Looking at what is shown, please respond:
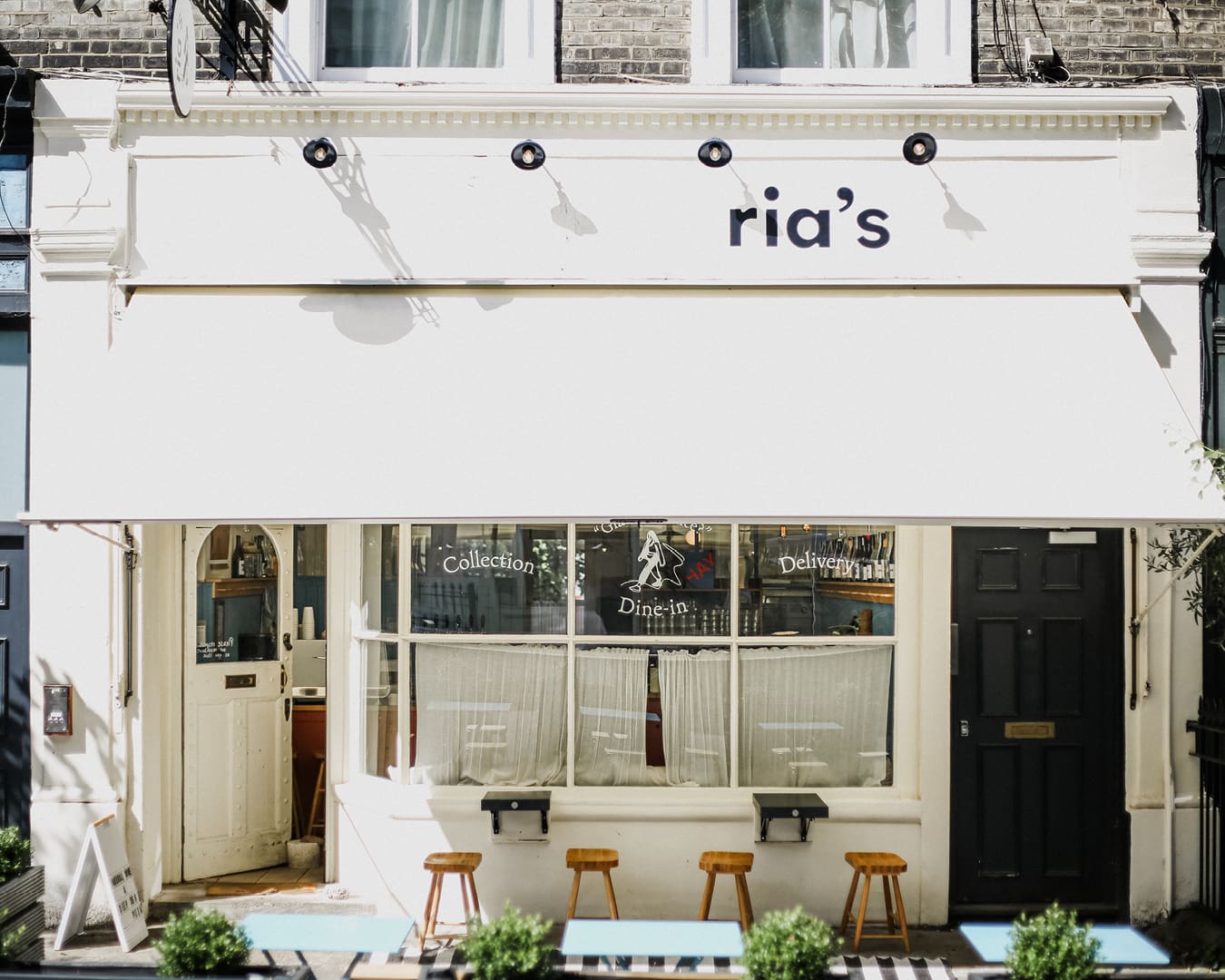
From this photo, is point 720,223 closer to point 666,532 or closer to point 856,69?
point 856,69

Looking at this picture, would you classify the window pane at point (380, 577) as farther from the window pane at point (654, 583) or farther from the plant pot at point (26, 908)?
the plant pot at point (26, 908)

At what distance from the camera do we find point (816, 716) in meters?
7.26

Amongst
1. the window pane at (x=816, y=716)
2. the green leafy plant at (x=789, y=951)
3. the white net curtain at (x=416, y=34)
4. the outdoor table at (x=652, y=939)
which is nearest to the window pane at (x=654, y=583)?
the window pane at (x=816, y=716)

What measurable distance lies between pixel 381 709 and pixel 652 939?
2.96 meters

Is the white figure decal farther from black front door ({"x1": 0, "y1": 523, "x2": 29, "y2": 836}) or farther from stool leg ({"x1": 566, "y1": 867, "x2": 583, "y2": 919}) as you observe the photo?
black front door ({"x1": 0, "y1": 523, "x2": 29, "y2": 836})

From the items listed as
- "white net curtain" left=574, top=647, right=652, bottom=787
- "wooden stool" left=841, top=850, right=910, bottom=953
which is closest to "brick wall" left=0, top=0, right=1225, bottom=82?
"white net curtain" left=574, top=647, right=652, bottom=787

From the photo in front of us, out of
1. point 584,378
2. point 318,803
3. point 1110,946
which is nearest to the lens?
point 1110,946

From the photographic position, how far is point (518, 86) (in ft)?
22.1

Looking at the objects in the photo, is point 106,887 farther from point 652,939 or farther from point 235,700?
point 652,939

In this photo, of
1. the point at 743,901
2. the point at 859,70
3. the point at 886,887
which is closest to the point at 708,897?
the point at 743,901

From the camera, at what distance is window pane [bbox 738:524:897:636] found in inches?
285

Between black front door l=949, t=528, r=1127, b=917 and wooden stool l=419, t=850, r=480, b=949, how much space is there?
10.1 ft

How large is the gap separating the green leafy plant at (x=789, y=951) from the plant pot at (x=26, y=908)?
3.43 meters

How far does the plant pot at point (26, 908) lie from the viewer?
215 inches
